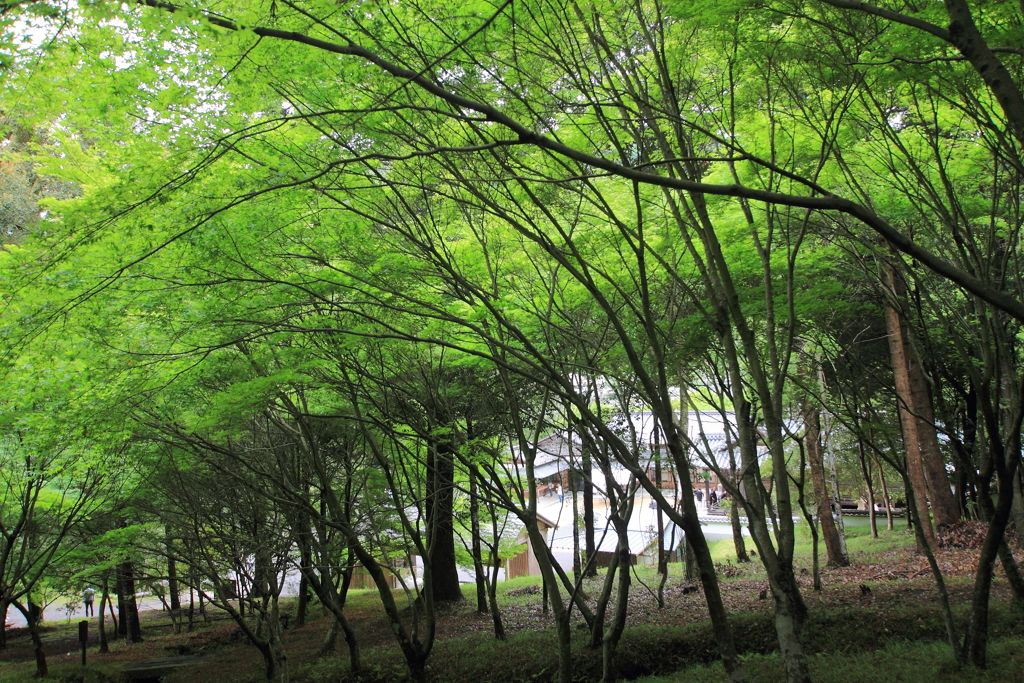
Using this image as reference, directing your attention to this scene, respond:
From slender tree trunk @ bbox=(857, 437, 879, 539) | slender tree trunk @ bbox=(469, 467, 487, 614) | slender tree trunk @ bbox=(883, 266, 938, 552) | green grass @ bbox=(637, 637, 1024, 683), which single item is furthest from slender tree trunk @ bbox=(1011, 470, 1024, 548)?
slender tree trunk @ bbox=(469, 467, 487, 614)

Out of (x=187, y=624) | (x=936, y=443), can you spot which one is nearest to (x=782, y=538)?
(x=936, y=443)

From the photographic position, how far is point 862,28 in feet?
16.7

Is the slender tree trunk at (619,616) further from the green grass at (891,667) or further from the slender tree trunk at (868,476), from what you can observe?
the slender tree trunk at (868,476)

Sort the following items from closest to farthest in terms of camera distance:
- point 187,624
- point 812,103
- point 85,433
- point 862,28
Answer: point 862,28 → point 812,103 → point 85,433 → point 187,624

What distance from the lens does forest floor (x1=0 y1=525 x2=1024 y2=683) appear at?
6875 mm

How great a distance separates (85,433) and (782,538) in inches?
286

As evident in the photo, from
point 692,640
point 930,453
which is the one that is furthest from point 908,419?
point 692,640

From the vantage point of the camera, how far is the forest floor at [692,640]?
22.6 feet

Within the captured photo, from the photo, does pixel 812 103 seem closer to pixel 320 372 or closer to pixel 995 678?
pixel 995 678

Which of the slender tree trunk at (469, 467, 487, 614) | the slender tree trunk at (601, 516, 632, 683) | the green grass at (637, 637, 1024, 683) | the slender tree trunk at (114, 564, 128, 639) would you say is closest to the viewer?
the green grass at (637, 637, 1024, 683)

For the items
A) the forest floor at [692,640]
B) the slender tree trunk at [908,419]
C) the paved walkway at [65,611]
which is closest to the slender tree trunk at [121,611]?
the forest floor at [692,640]

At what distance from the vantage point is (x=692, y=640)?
8875 millimetres

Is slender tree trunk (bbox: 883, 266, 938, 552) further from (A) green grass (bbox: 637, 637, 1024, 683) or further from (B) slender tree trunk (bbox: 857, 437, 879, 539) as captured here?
(A) green grass (bbox: 637, 637, 1024, 683)

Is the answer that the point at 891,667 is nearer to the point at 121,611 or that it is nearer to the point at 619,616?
the point at 619,616
